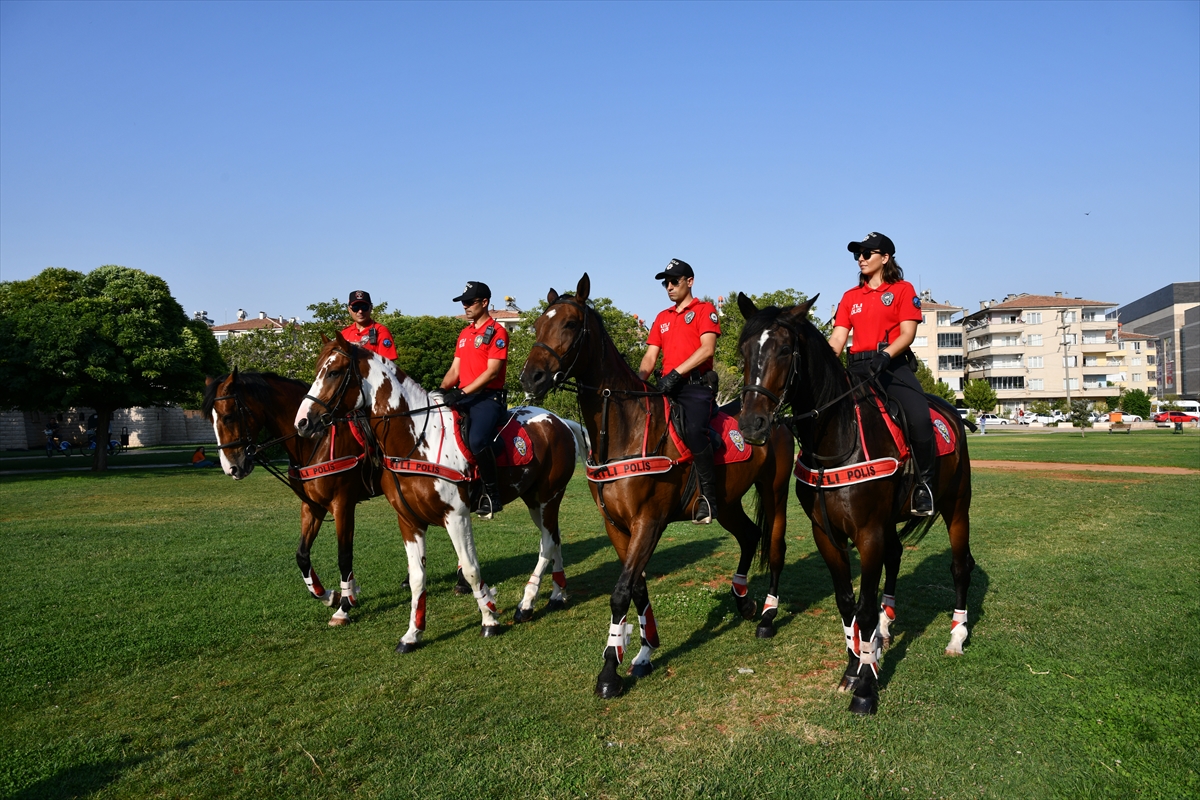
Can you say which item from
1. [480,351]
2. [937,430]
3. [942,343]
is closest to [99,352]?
[480,351]

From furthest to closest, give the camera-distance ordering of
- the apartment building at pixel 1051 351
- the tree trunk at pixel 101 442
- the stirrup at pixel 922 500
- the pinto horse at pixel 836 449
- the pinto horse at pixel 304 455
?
the apartment building at pixel 1051 351 → the tree trunk at pixel 101 442 → the pinto horse at pixel 304 455 → the stirrup at pixel 922 500 → the pinto horse at pixel 836 449

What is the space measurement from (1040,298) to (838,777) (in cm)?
11584

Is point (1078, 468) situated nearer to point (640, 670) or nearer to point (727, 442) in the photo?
point (727, 442)

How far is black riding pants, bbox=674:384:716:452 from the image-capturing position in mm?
6457

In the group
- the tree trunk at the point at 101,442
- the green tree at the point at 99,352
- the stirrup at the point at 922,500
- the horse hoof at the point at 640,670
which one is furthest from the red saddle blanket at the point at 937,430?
the tree trunk at the point at 101,442

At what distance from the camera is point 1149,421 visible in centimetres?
7538

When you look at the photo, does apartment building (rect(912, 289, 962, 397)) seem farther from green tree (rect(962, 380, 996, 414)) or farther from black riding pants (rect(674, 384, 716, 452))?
black riding pants (rect(674, 384, 716, 452))

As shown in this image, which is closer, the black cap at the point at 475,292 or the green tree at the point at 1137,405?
the black cap at the point at 475,292

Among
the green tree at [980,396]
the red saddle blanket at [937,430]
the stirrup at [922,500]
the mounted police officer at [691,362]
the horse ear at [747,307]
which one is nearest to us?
the horse ear at [747,307]

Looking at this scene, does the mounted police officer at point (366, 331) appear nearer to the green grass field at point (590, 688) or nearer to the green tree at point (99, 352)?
the green grass field at point (590, 688)

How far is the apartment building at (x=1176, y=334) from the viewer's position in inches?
5084

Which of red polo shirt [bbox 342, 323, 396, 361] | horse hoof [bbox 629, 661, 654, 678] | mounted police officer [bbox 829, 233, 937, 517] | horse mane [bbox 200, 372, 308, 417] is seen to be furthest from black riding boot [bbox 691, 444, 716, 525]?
horse mane [bbox 200, 372, 308, 417]

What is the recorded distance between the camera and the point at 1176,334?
13625 centimetres

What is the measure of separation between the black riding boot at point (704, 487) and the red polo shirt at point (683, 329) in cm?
88
